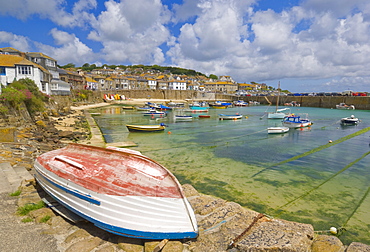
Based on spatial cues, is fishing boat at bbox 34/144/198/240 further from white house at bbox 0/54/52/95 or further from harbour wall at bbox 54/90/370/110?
harbour wall at bbox 54/90/370/110

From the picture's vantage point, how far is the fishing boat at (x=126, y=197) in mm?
5320

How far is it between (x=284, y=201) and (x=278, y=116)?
40160 mm

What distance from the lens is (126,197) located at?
5422 mm

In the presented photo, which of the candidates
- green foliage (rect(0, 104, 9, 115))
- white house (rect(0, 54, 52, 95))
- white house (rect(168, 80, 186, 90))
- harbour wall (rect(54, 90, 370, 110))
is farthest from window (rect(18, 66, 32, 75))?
white house (rect(168, 80, 186, 90))

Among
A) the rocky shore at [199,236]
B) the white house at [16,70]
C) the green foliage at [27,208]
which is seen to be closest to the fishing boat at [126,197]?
the rocky shore at [199,236]

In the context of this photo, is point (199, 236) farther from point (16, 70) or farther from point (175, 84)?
point (175, 84)

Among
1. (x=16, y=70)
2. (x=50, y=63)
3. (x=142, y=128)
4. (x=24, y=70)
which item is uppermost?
(x=50, y=63)

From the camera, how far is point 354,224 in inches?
331

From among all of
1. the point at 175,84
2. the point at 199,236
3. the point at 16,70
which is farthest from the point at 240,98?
the point at 199,236

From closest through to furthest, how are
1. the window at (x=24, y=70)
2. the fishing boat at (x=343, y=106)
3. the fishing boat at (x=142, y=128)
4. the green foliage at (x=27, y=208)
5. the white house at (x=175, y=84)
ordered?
1. the green foliage at (x=27, y=208)
2. the fishing boat at (x=142, y=128)
3. the window at (x=24, y=70)
4. the fishing boat at (x=343, y=106)
5. the white house at (x=175, y=84)

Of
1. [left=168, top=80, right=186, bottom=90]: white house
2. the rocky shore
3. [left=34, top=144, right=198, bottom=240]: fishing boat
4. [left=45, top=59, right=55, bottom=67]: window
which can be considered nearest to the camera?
the rocky shore

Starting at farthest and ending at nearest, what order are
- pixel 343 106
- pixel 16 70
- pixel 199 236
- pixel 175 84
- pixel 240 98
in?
1. pixel 175 84
2. pixel 240 98
3. pixel 343 106
4. pixel 16 70
5. pixel 199 236

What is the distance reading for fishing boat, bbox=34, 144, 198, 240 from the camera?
17.5 feet

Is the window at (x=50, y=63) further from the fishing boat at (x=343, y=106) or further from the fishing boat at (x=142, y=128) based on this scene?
the fishing boat at (x=343, y=106)
